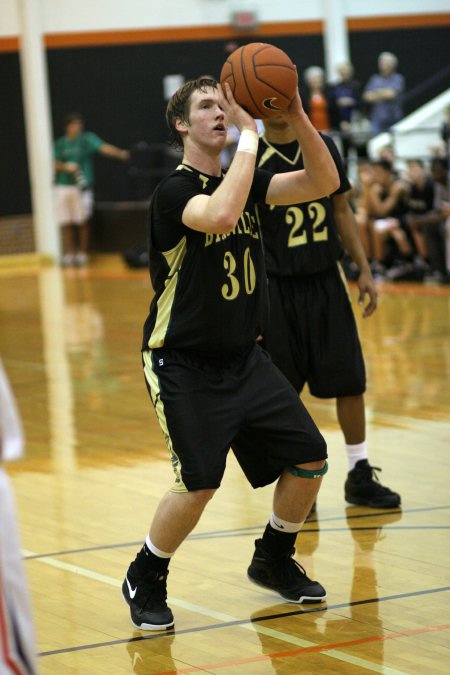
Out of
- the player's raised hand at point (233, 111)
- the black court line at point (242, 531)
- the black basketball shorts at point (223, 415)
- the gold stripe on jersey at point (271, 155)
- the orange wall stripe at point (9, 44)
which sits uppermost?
the orange wall stripe at point (9, 44)

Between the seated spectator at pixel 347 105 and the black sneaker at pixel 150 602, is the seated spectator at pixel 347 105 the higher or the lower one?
the higher one

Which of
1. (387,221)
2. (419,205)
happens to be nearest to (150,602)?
(419,205)

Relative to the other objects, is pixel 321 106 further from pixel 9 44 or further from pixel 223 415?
pixel 223 415

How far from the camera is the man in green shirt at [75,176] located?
66.3 ft

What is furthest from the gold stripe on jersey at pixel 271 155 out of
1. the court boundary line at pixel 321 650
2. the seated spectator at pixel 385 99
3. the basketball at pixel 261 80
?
the seated spectator at pixel 385 99

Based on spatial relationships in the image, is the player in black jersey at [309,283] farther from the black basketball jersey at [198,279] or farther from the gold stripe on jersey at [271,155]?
the black basketball jersey at [198,279]

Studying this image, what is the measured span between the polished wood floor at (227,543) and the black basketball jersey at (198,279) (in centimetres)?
101

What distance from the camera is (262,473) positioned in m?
4.38

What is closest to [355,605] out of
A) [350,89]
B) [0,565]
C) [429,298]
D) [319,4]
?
[0,565]

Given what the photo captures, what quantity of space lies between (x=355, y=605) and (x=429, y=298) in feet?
29.6

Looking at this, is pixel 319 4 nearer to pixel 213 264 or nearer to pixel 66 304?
pixel 66 304

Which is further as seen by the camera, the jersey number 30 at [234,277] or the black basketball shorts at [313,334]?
the black basketball shorts at [313,334]

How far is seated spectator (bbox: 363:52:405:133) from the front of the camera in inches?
752

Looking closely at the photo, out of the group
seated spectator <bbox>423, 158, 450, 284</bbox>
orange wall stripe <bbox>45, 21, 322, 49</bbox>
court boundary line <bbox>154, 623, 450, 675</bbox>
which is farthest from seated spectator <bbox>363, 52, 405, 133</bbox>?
court boundary line <bbox>154, 623, 450, 675</bbox>
